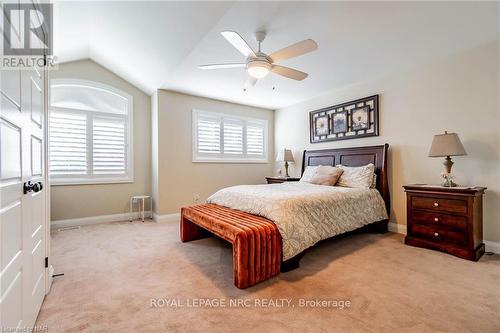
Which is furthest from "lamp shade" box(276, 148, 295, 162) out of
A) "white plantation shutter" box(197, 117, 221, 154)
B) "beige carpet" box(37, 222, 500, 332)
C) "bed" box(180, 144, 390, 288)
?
"beige carpet" box(37, 222, 500, 332)

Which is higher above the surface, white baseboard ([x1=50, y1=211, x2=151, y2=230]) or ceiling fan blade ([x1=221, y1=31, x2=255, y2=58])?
ceiling fan blade ([x1=221, y1=31, x2=255, y2=58])

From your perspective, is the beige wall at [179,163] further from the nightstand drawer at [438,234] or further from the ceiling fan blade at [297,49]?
the nightstand drawer at [438,234]

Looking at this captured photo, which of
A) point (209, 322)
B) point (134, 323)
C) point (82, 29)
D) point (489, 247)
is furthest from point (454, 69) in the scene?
point (82, 29)

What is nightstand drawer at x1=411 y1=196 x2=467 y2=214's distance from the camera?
2.55 meters

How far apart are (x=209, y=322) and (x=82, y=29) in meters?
4.04

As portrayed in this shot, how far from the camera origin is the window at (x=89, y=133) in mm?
3930

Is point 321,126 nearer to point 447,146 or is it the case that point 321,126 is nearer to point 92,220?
point 447,146

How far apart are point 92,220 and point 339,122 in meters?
4.94

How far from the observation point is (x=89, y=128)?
418 centimetres

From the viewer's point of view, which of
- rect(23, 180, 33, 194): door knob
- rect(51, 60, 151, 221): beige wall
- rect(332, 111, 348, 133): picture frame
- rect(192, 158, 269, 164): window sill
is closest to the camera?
rect(23, 180, 33, 194): door knob

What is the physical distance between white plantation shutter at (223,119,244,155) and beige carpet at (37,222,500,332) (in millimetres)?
2669

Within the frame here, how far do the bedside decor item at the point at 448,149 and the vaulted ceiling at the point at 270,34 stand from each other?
1.17 m
